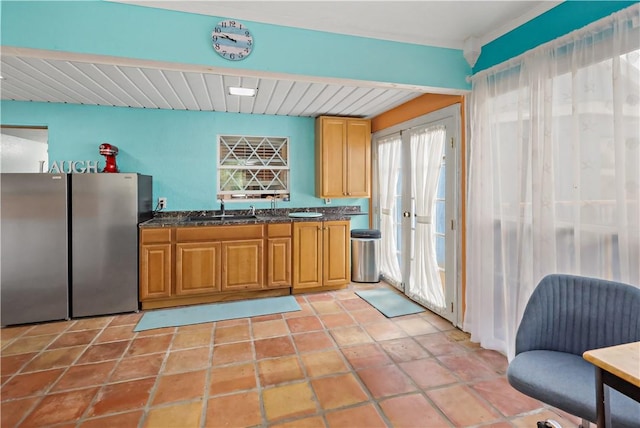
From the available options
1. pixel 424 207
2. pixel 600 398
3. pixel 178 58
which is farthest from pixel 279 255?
pixel 600 398

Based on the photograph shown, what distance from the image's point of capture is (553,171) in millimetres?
1992

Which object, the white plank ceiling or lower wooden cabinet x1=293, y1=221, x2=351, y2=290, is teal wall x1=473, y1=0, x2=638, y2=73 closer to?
the white plank ceiling

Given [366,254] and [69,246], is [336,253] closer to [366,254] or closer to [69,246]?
[366,254]

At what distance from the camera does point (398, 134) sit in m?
3.85

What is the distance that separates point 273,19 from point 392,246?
3.06 meters

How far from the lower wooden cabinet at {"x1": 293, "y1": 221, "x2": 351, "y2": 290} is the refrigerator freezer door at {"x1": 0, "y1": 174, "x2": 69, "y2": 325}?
2396 millimetres

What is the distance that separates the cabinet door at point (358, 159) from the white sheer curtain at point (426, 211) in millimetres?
932

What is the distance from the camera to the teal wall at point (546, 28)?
1758 millimetres

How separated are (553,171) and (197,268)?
336 cm

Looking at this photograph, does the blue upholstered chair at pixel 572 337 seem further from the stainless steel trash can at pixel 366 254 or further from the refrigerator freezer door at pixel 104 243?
the refrigerator freezer door at pixel 104 243

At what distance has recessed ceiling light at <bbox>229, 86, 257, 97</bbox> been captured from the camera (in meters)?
3.16

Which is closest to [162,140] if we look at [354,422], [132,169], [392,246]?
[132,169]

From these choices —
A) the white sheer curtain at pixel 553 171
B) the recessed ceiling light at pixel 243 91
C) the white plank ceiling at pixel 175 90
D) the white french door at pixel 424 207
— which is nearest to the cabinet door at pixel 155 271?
the white plank ceiling at pixel 175 90

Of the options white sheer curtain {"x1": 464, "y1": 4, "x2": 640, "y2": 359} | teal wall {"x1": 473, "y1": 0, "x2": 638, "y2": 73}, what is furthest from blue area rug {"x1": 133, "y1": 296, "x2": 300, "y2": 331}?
teal wall {"x1": 473, "y1": 0, "x2": 638, "y2": 73}
